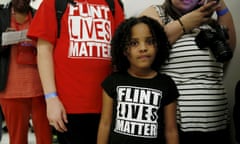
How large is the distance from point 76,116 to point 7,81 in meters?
Answer: 0.79

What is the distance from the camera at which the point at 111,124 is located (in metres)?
1.13

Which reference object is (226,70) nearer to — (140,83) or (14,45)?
(140,83)

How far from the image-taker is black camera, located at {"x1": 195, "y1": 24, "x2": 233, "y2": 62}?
1.09m

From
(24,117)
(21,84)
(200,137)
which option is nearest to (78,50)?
(200,137)

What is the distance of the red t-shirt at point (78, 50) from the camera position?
1069mm

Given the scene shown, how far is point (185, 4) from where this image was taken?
3.88ft

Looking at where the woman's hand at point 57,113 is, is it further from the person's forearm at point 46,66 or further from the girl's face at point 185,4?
the girl's face at point 185,4

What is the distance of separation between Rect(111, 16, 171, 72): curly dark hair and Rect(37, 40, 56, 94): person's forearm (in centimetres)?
24

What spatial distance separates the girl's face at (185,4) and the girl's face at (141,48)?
0.18m

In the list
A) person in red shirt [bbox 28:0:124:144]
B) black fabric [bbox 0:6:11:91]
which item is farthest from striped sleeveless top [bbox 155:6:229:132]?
black fabric [bbox 0:6:11:91]

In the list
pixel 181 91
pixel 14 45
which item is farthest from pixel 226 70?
pixel 14 45

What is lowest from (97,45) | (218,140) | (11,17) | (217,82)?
(218,140)

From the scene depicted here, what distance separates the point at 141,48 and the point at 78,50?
237mm

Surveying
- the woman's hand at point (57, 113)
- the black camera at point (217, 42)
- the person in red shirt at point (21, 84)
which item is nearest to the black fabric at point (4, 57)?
the person in red shirt at point (21, 84)
